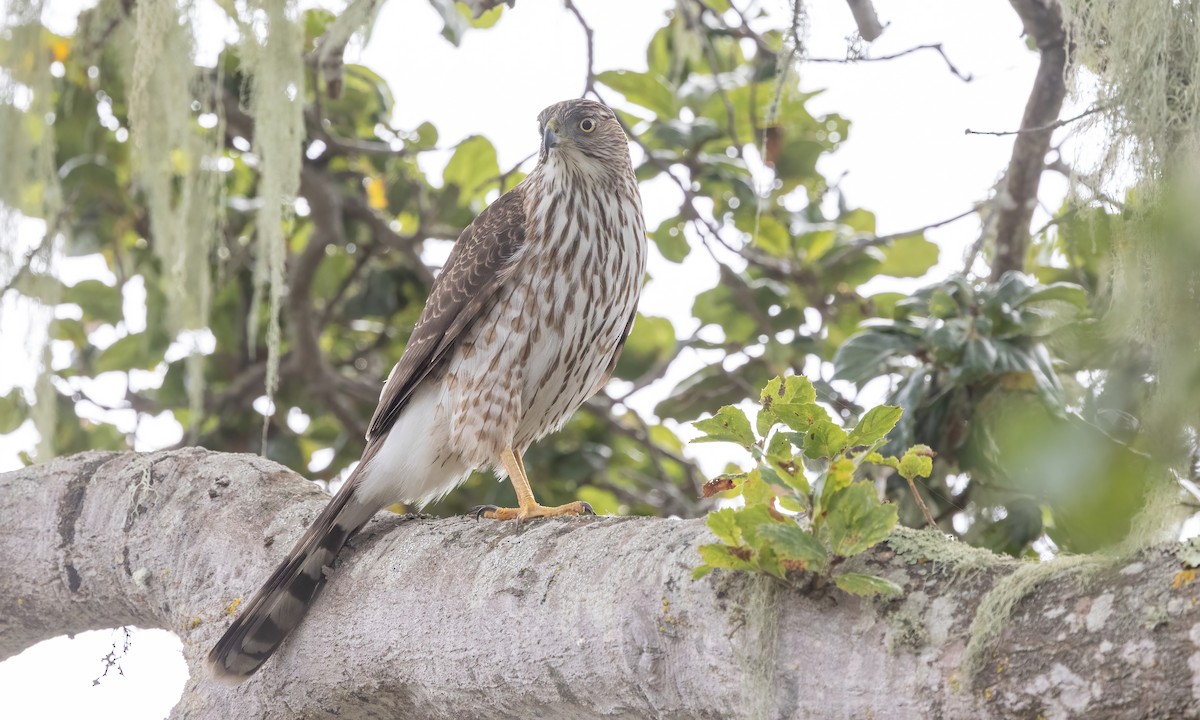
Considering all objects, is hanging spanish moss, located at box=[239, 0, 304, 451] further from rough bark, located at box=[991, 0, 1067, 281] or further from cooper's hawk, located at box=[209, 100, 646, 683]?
rough bark, located at box=[991, 0, 1067, 281]

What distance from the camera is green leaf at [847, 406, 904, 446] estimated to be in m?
1.68

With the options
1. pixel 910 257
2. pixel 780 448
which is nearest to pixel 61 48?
pixel 910 257

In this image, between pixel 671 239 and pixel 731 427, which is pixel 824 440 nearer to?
pixel 731 427

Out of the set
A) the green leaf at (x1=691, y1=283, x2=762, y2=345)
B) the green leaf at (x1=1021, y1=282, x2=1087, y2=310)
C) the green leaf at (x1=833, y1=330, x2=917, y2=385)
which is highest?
the green leaf at (x1=691, y1=283, x2=762, y2=345)

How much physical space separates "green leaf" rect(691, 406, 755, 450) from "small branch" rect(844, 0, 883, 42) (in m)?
1.51

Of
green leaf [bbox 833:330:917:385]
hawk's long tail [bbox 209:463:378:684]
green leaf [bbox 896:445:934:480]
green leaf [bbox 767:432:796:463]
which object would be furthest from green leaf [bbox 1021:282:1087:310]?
hawk's long tail [bbox 209:463:378:684]

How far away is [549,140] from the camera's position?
142 inches

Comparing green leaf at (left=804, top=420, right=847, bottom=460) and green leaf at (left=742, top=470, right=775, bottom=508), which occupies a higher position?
green leaf at (left=804, top=420, right=847, bottom=460)

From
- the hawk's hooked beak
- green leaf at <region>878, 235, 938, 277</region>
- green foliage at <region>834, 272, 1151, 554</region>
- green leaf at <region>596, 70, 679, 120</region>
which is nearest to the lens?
green foliage at <region>834, 272, 1151, 554</region>

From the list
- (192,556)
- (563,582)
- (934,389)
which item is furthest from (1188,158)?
(192,556)

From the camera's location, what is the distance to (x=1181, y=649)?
1.25 m

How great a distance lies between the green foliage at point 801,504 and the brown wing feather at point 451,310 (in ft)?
5.44

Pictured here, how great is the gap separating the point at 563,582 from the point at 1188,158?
113 cm

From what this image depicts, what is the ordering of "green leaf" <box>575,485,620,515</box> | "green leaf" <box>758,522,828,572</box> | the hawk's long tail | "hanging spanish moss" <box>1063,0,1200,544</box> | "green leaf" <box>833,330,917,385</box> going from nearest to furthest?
"hanging spanish moss" <box>1063,0,1200,544</box>, "green leaf" <box>758,522,828,572</box>, the hawk's long tail, "green leaf" <box>833,330,917,385</box>, "green leaf" <box>575,485,620,515</box>
